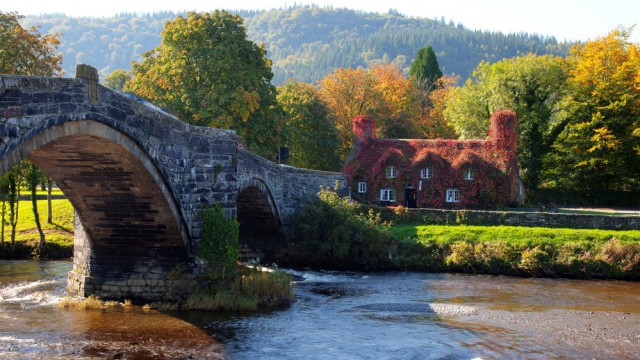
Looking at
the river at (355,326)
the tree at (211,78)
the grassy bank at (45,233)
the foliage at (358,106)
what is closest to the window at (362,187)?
the tree at (211,78)

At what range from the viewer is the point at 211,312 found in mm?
20938

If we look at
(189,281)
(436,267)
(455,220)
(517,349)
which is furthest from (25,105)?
(455,220)

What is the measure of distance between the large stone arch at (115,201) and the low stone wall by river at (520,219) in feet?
55.1

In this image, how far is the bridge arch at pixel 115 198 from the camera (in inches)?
695

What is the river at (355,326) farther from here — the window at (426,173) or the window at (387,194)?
the window at (387,194)

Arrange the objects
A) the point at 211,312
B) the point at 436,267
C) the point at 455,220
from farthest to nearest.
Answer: the point at 455,220
the point at 436,267
the point at 211,312

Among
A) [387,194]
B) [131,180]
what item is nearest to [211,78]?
[387,194]

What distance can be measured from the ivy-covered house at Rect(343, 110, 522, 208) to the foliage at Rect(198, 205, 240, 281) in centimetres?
2311

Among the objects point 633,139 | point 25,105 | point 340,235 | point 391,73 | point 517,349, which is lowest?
point 517,349

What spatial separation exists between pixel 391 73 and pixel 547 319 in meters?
46.7

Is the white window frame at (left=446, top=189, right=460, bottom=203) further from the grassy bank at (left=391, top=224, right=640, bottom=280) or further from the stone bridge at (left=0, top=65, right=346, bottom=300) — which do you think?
the stone bridge at (left=0, top=65, right=346, bottom=300)

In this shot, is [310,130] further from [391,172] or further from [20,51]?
[20,51]

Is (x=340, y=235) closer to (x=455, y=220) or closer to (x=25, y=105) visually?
(x=455, y=220)

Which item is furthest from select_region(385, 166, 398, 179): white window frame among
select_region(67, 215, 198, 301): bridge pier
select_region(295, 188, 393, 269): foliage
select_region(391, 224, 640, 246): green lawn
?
select_region(67, 215, 198, 301): bridge pier
